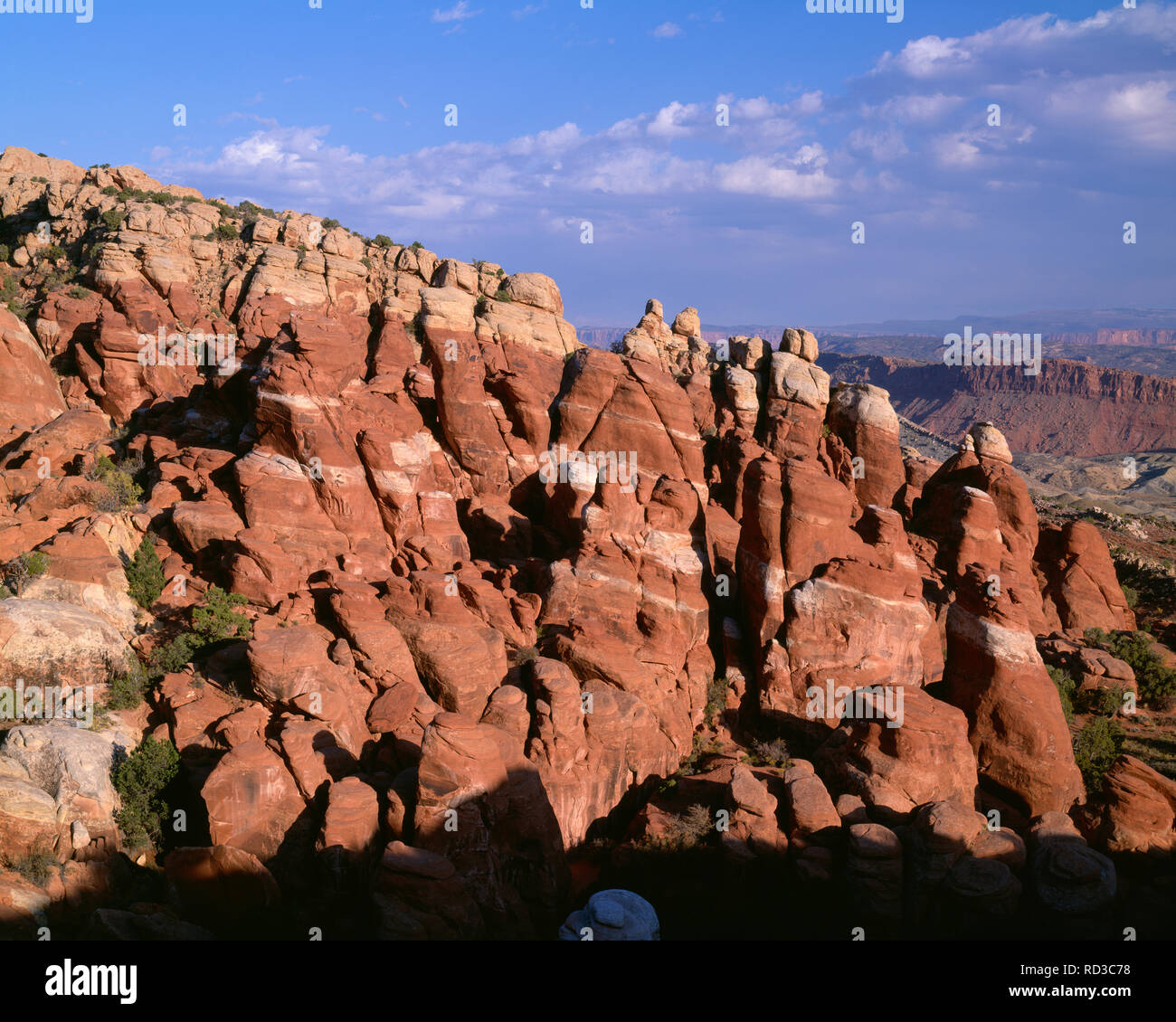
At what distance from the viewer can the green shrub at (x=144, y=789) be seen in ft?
58.5

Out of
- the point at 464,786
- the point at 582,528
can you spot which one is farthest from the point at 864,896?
the point at 582,528

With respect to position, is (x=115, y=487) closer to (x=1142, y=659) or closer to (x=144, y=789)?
(x=144, y=789)

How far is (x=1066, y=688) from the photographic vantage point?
2847 centimetres

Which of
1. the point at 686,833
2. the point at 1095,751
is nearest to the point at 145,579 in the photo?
the point at 686,833

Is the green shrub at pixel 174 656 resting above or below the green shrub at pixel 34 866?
above

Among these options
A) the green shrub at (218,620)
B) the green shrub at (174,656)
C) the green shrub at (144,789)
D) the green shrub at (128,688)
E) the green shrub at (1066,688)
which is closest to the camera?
the green shrub at (144,789)

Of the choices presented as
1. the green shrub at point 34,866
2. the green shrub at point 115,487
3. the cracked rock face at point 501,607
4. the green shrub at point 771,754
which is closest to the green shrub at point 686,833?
the cracked rock face at point 501,607

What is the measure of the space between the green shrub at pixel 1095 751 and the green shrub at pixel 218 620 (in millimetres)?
25521

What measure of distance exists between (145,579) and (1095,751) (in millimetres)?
30603

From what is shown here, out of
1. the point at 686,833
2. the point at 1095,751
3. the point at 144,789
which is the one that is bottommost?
the point at 686,833

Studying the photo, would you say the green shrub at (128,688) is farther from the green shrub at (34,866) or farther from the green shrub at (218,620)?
the green shrub at (34,866)

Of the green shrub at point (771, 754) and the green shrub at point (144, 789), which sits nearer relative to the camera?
the green shrub at point (144, 789)

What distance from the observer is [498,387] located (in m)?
34.4
